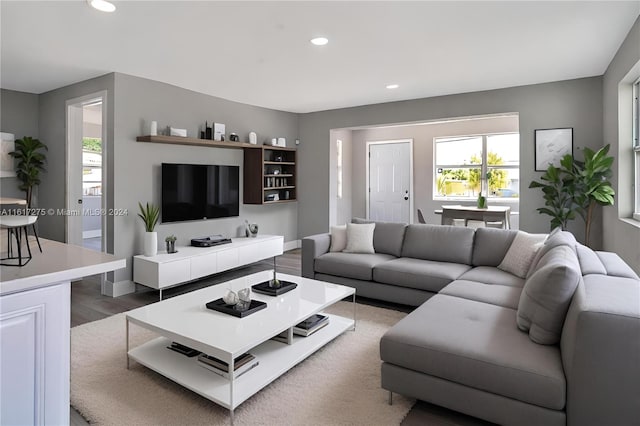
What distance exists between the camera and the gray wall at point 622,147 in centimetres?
324

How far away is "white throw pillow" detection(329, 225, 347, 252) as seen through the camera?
4.45 metres

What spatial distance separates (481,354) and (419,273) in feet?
5.61

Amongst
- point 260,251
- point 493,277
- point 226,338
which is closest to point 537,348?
point 493,277

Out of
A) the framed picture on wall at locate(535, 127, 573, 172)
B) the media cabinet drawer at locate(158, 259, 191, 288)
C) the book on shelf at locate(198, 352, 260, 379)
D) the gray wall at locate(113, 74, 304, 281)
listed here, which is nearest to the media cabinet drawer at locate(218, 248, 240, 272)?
the media cabinet drawer at locate(158, 259, 191, 288)

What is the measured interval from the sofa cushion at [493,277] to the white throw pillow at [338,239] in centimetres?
144

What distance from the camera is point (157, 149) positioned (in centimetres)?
464

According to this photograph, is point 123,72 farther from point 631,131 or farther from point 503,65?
point 631,131

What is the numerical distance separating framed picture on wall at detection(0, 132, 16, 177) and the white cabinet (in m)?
5.05

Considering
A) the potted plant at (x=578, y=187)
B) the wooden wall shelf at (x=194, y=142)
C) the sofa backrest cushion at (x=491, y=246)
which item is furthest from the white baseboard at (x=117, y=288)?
the potted plant at (x=578, y=187)

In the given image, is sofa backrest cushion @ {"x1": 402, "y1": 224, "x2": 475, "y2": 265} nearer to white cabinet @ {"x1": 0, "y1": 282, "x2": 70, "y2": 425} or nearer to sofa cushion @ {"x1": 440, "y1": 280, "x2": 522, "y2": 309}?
sofa cushion @ {"x1": 440, "y1": 280, "x2": 522, "y2": 309}

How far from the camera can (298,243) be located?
7094mm

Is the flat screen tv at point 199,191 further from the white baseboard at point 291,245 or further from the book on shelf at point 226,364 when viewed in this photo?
the book on shelf at point 226,364

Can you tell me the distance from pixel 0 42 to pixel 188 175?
7.10 feet

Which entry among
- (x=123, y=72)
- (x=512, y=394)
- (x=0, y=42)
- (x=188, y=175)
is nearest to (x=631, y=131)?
(x=512, y=394)
